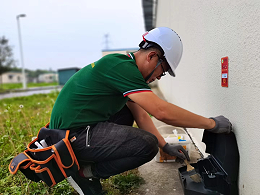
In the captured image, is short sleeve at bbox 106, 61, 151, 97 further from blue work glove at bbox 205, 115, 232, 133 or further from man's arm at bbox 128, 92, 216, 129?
blue work glove at bbox 205, 115, 232, 133

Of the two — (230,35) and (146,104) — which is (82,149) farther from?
(230,35)

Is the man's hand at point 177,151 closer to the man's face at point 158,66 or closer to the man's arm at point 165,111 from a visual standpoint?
the man's arm at point 165,111

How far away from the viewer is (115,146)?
5.51 feet

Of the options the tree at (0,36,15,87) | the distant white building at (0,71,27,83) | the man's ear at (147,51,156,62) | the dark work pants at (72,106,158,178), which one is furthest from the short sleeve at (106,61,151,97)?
the distant white building at (0,71,27,83)

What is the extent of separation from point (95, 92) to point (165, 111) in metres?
0.54

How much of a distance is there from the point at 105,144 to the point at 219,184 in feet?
2.99

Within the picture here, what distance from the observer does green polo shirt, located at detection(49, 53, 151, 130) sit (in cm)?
152

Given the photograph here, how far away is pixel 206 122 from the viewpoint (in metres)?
1.53

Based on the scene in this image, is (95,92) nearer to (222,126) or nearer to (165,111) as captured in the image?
(165,111)

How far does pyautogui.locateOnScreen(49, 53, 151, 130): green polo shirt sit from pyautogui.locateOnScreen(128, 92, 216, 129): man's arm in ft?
0.31

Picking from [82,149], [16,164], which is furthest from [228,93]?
[16,164]

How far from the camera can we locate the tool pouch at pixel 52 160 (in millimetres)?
1570

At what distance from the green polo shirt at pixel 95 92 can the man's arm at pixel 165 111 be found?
95 millimetres

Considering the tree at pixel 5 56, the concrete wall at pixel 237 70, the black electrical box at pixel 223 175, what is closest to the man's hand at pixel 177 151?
the black electrical box at pixel 223 175
